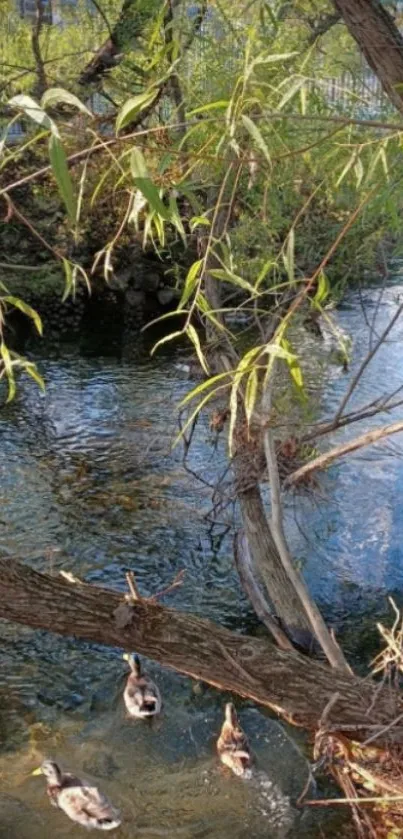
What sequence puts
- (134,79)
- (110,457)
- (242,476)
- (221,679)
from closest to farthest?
1. (221,679)
2. (242,476)
3. (134,79)
4. (110,457)

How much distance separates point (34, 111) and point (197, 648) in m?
2.51

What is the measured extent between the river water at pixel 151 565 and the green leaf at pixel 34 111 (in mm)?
3193

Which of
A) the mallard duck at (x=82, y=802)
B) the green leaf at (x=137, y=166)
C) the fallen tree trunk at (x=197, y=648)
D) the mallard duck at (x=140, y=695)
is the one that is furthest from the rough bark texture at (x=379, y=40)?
the mallard duck at (x=140, y=695)

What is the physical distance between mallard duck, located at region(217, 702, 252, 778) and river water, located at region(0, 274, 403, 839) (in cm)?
6

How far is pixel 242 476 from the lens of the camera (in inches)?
176

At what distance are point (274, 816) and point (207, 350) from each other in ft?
7.09

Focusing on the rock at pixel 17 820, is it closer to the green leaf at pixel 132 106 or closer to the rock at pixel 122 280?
the green leaf at pixel 132 106

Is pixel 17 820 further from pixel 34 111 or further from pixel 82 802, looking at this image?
pixel 34 111

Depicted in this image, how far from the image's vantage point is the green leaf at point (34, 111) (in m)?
1.04

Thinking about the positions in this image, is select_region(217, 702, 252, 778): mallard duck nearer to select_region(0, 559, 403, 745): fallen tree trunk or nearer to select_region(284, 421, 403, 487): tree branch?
select_region(0, 559, 403, 745): fallen tree trunk

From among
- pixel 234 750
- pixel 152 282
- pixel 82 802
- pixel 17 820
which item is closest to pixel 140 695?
pixel 234 750

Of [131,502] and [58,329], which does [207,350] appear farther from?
[58,329]

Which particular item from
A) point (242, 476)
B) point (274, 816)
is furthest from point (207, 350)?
point (274, 816)

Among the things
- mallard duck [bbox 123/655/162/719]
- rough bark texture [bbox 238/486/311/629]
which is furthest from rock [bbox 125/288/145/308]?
mallard duck [bbox 123/655/162/719]
